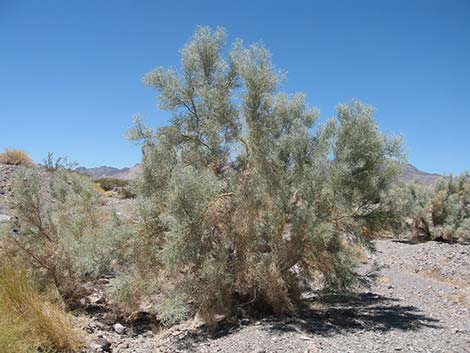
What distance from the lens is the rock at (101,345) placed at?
7.42 metres

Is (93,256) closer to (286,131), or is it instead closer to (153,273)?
(153,273)

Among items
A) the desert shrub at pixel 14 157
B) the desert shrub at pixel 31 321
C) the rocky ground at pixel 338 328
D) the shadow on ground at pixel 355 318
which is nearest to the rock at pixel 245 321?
the rocky ground at pixel 338 328

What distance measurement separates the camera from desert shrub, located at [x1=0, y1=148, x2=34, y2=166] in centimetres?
2536

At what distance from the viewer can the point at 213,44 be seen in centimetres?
930

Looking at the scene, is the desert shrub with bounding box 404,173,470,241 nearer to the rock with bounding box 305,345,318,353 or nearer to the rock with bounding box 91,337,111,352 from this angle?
the rock with bounding box 305,345,318,353

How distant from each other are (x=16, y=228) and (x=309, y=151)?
6.46 meters

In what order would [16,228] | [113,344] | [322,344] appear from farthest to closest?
1. [16,228]
2. [113,344]
3. [322,344]

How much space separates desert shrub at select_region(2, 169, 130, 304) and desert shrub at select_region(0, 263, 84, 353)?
2040 millimetres

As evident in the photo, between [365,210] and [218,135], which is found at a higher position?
[218,135]

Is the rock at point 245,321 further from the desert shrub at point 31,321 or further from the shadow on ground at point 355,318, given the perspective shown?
the desert shrub at point 31,321

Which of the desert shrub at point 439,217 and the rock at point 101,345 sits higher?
the desert shrub at point 439,217

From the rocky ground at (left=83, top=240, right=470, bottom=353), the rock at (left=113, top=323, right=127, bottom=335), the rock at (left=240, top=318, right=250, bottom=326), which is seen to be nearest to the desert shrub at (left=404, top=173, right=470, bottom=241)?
the rocky ground at (left=83, top=240, right=470, bottom=353)

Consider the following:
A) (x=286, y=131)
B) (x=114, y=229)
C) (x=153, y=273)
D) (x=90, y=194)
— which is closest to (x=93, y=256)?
(x=114, y=229)

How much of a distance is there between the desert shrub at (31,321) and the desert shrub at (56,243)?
80.3 inches
